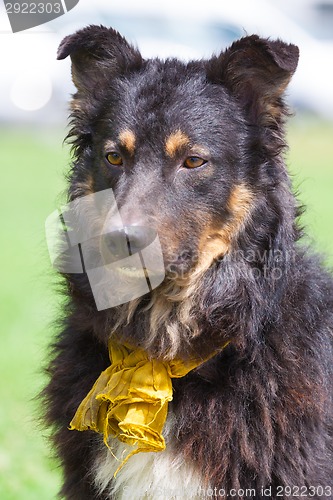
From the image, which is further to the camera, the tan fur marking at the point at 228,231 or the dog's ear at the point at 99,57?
the dog's ear at the point at 99,57

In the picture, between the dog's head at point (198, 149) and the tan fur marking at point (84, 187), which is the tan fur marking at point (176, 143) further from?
the tan fur marking at point (84, 187)

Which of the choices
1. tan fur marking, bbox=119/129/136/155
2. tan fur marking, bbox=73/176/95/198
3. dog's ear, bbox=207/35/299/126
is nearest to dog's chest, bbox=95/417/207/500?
tan fur marking, bbox=73/176/95/198

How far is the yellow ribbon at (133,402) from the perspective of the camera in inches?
150

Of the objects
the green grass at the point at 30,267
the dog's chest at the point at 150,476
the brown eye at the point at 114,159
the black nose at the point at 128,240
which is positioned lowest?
the green grass at the point at 30,267

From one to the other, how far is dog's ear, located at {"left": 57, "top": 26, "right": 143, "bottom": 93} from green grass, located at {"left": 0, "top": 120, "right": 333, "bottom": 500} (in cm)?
55

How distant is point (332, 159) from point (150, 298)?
18.2 meters

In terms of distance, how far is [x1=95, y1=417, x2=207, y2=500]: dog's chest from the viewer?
3895 millimetres

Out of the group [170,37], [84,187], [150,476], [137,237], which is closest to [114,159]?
[84,187]

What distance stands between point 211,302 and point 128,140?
0.96 meters

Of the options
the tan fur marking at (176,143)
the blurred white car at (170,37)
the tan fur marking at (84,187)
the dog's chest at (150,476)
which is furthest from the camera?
the blurred white car at (170,37)

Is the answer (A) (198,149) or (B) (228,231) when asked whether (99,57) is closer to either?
(A) (198,149)

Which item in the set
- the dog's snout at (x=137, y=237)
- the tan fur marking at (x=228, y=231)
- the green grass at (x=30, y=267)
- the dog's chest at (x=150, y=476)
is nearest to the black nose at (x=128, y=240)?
the dog's snout at (x=137, y=237)

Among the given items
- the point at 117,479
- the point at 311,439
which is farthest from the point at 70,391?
the point at 311,439

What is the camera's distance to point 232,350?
159 inches
